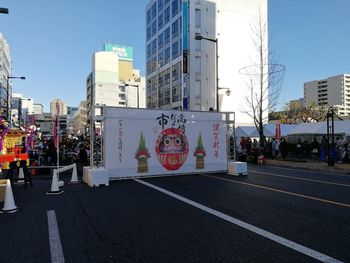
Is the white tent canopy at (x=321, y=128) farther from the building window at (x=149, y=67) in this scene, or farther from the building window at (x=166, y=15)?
the building window at (x=149, y=67)

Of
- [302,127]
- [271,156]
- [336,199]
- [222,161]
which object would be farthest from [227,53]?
[336,199]

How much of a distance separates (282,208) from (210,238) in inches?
106

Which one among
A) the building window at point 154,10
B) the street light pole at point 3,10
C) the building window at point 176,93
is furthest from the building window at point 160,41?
the street light pole at point 3,10

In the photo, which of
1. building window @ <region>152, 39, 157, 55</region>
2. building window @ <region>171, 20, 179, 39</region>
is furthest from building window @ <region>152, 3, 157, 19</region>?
building window @ <region>171, 20, 179, 39</region>

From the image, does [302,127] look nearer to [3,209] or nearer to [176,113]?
[176,113]

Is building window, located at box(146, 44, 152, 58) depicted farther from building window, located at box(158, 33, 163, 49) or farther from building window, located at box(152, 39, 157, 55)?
building window, located at box(158, 33, 163, 49)

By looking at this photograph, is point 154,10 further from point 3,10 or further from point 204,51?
point 3,10

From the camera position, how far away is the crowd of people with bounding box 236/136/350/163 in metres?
21.6

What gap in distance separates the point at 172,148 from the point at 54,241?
863cm

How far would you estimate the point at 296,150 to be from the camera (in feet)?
84.6

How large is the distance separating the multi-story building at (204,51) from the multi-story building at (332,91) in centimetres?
4810

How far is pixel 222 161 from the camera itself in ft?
48.1

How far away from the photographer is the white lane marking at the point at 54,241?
4.43 metres

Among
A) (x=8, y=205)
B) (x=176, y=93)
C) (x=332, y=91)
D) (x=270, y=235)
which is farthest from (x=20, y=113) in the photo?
(x=332, y=91)
